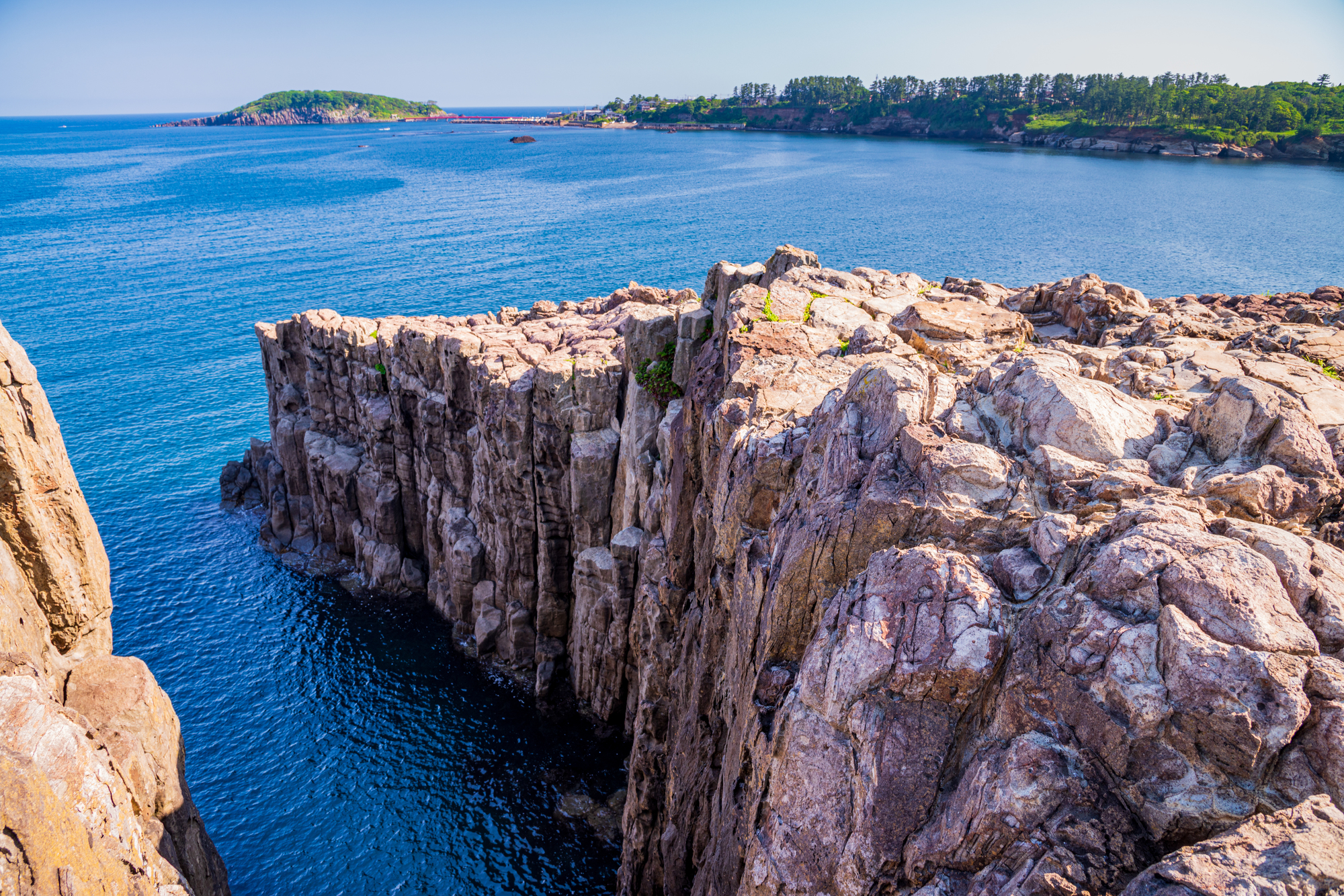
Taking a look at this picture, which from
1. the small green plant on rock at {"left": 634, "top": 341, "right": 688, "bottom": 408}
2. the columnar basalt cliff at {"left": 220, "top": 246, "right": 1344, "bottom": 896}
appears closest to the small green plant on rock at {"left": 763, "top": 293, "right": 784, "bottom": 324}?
the columnar basalt cliff at {"left": 220, "top": 246, "right": 1344, "bottom": 896}

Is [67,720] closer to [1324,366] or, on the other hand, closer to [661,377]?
[661,377]

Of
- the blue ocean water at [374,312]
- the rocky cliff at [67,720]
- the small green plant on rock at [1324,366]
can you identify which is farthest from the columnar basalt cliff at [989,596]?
the rocky cliff at [67,720]

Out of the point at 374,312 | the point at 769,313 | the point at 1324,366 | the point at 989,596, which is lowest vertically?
the point at 374,312

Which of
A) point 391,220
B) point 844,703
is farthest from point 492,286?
point 844,703

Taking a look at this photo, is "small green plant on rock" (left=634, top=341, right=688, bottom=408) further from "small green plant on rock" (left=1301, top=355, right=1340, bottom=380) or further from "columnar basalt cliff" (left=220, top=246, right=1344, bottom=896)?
"small green plant on rock" (left=1301, top=355, right=1340, bottom=380)

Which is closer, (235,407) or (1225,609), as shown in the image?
(1225,609)

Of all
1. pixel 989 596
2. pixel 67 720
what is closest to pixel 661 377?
pixel 989 596

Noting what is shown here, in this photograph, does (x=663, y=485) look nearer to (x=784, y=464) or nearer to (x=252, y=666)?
(x=784, y=464)

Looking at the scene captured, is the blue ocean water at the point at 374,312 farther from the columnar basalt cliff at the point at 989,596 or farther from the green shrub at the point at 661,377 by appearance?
the green shrub at the point at 661,377
